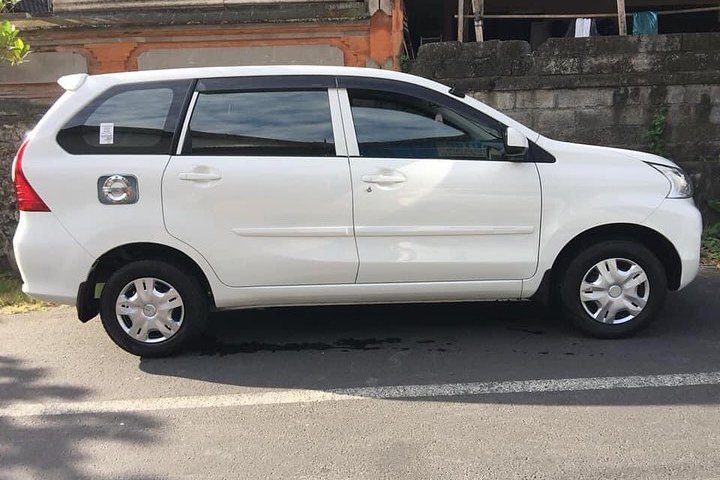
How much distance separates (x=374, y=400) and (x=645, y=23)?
721 centimetres

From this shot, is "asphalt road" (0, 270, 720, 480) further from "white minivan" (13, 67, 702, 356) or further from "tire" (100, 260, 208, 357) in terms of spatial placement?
"white minivan" (13, 67, 702, 356)

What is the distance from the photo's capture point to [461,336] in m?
4.58

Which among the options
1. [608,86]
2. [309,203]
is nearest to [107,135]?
[309,203]

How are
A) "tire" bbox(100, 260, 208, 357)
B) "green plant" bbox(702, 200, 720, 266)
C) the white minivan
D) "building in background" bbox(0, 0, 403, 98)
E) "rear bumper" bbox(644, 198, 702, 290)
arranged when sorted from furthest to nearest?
"building in background" bbox(0, 0, 403, 98), "green plant" bbox(702, 200, 720, 266), "rear bumper" bbox(644, 198, 702, 290), "tire" bbox(100, 260, 208, 357), the white minivan

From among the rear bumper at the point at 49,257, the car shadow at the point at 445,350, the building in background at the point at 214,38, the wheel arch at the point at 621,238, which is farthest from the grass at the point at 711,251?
the rear bumper at the point at 49,257

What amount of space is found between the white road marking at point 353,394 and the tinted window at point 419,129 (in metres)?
1.45

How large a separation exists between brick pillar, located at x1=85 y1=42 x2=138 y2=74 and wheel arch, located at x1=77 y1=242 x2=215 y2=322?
4633mm

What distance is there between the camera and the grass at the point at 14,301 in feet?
18.6

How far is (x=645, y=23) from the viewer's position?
8.60 metres

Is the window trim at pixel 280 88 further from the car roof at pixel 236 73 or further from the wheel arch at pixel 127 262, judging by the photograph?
the wheel arch at pixel 127 262

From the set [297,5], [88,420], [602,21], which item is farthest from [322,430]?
[602,21]

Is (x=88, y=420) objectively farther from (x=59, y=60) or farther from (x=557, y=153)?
(x=59, y=60)

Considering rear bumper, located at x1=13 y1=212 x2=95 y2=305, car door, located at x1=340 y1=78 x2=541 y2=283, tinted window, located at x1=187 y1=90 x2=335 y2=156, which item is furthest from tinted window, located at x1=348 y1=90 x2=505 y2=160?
rear bumper, located at x1=13 y1=212 x2=95 y2=305

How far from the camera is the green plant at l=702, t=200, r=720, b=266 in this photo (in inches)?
262
